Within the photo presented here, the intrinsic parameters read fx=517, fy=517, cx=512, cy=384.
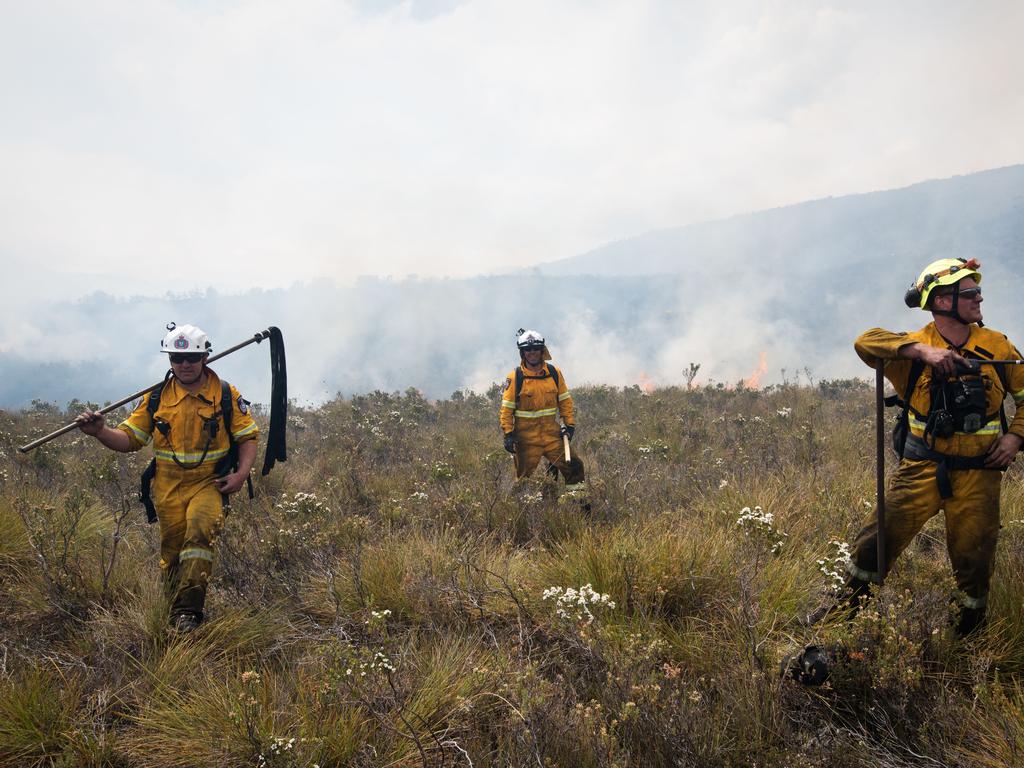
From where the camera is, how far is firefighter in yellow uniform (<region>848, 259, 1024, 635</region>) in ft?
10.1

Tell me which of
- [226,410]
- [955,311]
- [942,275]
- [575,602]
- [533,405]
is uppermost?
[942,275]

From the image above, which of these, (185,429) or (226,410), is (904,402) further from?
(185,429)

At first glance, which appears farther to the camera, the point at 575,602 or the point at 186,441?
the point at 186,441

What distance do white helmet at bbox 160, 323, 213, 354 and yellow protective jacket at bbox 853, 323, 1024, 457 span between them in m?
4.91

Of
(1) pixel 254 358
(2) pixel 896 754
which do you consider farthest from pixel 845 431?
(1) pixel 254 358

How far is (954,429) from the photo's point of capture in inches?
123

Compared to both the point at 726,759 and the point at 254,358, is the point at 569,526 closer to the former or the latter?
the point at 726,759

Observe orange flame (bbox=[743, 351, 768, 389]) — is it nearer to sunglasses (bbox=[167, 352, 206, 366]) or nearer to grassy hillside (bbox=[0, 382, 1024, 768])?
grassy hillside (bbox=[0, 382, 1024, 768])

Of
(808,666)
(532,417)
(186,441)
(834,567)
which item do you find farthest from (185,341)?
(834,567)

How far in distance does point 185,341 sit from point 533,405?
4238 mm

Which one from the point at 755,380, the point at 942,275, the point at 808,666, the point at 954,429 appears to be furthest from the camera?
the point at 755,380

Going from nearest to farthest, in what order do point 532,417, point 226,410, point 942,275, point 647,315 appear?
point 942,275 < point 226,410 < point 532,417 < point 647,315

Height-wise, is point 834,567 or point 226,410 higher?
point 226,410

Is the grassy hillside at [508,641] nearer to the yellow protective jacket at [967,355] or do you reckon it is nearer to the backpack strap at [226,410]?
the yellow protective jacket at [967,355]
